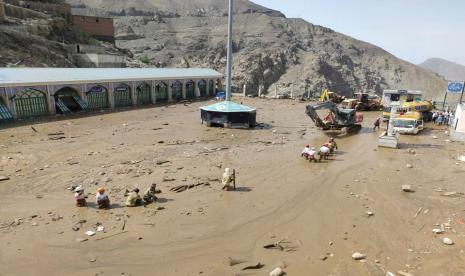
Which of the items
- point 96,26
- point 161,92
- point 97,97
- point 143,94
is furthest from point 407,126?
point 96,26

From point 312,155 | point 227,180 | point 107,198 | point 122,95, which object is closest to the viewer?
point 107,198

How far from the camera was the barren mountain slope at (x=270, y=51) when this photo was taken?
81.1 m

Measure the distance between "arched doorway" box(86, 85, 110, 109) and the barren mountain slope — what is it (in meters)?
43.1

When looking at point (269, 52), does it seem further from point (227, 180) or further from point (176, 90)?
point (227, 180)

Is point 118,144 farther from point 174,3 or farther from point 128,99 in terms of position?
point 174,3

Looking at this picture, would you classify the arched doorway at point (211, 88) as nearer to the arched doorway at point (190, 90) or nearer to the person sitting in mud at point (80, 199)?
the arched doorway at point (190, 90)

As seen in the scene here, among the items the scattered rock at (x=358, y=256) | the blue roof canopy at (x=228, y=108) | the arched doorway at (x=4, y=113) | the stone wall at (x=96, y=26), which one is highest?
the stone wall at (x=96, y=26)

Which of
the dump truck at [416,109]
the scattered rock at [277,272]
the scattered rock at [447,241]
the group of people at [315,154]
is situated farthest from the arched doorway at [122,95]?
the scattered rock at [447,241]

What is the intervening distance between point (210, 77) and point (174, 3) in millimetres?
104878

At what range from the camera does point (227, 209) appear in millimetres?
12219

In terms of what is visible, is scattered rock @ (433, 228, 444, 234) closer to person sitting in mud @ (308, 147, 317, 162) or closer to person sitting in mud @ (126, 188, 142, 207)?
person sitting in mud @ (308, 147, 317, 162)

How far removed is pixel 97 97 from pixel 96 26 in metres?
38.3

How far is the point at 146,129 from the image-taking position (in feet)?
85.7

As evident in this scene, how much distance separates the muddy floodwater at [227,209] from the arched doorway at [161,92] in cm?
1923
